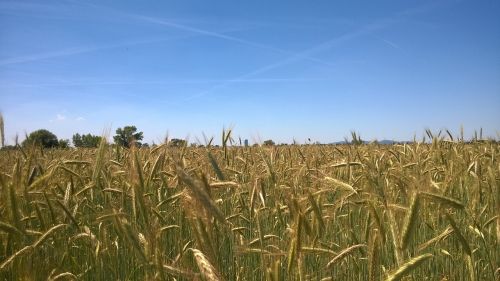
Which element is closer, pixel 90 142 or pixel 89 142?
pixel 90 142

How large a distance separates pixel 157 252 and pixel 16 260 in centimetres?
85

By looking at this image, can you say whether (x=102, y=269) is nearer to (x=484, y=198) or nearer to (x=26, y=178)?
Result: (x=26, y=178)

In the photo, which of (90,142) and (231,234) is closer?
(231,234)

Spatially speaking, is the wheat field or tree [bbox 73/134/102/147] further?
tree [bbox 73/134/102/147]

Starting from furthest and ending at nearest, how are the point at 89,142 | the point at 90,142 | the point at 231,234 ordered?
the point at 89,142 → the point at 90,142 → the point at 231,234

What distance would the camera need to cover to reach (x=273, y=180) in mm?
2928

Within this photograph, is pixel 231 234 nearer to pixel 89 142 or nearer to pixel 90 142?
pixel 90 142

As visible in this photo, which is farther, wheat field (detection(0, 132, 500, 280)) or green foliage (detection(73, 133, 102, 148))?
green foliage (detection(73, 133, 102, 148))

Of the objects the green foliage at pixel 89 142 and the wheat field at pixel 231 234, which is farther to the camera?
the green foliage at pixel 89 142

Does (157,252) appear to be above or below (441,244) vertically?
above

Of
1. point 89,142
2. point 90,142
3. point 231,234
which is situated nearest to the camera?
point 231,234

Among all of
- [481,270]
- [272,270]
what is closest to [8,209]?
[272,270]

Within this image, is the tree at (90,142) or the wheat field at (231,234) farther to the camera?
the tree at (90,142)

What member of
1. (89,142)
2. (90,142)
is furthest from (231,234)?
(89,142)
